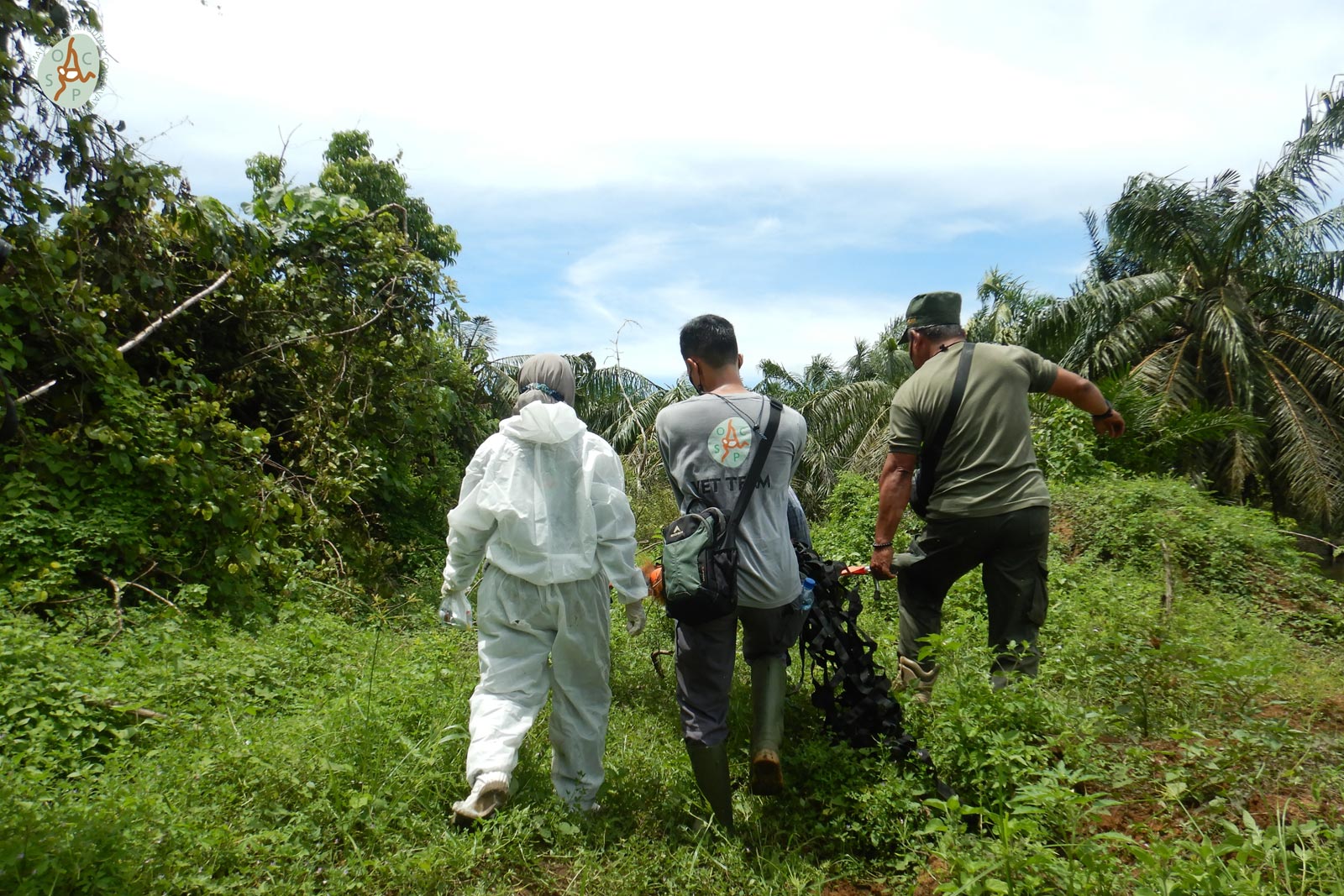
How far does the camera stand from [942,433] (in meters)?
4.01

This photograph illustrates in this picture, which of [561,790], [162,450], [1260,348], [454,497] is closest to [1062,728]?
[561,790]

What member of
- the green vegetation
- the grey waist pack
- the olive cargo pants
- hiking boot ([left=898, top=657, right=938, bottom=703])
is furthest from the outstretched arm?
the grey waist pack

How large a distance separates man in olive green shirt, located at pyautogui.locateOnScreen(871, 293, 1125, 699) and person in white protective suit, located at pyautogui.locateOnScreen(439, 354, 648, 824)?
1.30m

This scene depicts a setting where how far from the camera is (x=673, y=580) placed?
10.9ft

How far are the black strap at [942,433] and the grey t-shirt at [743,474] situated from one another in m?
0.84

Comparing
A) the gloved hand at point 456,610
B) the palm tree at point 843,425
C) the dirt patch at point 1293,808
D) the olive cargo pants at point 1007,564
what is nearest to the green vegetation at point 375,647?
the dirt patch at point 1293,808

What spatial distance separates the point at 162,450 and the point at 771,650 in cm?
446

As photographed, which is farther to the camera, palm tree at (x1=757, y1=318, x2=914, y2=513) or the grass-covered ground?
palm tree at (x1=757, y1=318, x2=914, y2=513)

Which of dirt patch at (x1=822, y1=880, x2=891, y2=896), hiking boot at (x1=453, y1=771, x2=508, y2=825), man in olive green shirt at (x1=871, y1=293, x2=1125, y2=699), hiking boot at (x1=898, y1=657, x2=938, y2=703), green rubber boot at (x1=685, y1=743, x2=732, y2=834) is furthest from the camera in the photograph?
hiking boot at (x1=898, y1=657, x2=938, y2=703)

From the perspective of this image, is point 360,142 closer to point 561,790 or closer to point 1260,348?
point 1260,348

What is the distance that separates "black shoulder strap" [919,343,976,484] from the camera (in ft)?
13.0

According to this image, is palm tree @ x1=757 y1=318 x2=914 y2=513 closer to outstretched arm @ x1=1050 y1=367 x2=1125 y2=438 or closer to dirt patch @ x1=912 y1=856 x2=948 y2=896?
outstretched arm @ x1=1050 y1=367 x2=1125 y2=438

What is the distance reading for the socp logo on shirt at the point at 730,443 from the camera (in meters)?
3.46

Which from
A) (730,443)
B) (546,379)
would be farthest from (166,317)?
(730,443)
